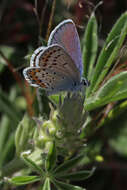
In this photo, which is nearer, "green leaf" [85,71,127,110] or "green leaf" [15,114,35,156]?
"green leaf" [85,71,127,110]

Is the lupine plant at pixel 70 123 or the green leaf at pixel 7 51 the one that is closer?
the lupine plant at pixel 70 123

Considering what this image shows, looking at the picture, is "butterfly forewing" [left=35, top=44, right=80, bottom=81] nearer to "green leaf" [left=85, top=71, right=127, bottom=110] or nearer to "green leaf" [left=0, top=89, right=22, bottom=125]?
"green leaf" [left=85, top=71, right=127, bottom=110]

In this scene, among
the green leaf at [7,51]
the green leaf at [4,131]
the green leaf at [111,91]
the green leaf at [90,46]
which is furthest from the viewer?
the green leaf at [7,51]

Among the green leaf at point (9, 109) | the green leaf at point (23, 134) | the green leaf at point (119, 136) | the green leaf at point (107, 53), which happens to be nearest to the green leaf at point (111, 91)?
the green leaf at point (107, 53)

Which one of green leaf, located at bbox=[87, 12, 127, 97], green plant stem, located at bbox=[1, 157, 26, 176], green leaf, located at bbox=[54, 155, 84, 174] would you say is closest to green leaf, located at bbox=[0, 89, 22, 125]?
green plant stem, located at bbox=[1, 157, 26, 176]

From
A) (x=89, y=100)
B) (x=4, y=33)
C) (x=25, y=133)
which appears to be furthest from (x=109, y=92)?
(x=4, y=33)

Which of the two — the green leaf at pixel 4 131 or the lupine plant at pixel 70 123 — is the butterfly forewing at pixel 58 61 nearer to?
the lupine plant at pixel 70 123

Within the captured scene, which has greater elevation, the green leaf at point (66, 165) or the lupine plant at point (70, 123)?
the lupine plant at point (70, 123)

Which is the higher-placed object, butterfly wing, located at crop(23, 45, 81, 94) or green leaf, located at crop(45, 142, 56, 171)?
butterfly wing, located at crop(23, 45, 81, 94)

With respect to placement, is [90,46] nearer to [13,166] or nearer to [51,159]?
[51,159]
